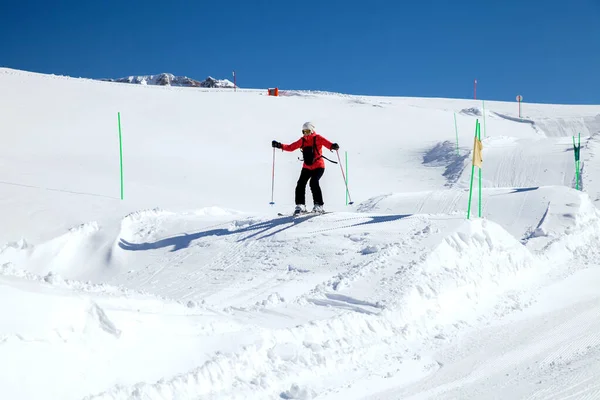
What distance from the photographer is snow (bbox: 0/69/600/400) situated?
4109 mm

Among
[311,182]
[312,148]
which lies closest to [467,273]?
[311,182]

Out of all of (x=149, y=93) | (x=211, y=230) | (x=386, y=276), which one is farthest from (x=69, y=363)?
(x=149, y=93)

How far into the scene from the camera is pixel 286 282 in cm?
746

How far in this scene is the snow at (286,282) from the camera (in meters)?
4.11

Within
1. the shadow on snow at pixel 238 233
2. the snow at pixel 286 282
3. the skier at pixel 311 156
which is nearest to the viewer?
the snow at pixel 286 282

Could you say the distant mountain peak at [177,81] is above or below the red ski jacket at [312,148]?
above

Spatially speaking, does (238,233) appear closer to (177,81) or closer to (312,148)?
(312,148)

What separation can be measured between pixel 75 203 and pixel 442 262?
28.5ft

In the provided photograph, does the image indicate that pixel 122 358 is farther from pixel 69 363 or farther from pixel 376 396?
pixel 376 396

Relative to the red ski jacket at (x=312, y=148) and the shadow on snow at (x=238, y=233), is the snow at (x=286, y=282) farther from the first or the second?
the red ski jacket at (x=312, y=148)

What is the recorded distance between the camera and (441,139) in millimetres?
25922

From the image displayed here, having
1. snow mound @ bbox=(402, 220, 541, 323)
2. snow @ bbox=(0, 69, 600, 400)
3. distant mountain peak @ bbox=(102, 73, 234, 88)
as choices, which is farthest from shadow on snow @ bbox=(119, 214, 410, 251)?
distant mountain peak @ bbox=(102, 73, 234, 88)

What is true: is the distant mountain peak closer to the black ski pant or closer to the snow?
the snow

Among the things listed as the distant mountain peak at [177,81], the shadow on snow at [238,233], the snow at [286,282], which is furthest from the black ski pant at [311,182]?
the distant mountain peak at [177,81]
